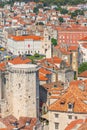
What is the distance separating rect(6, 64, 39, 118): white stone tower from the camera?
4522 cm

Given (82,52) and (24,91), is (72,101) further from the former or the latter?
(82,52)

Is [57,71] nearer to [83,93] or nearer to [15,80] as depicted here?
[15,80]

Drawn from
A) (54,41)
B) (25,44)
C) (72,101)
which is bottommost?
(25,44)

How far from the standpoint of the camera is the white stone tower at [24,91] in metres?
45.2

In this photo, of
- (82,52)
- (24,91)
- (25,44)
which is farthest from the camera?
(25,44)

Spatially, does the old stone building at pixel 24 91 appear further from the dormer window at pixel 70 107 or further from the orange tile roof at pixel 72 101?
the dormer window at pixel 70 107

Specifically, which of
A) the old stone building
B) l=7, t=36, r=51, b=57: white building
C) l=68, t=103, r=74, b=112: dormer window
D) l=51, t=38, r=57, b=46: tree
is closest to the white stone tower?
the old stone building

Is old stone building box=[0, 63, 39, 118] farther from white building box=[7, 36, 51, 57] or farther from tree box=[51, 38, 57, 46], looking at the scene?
white building box=[7, 36, 51, 57]

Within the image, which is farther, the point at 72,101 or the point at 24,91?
the point at 24,91

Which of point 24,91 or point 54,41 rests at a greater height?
point 24,91

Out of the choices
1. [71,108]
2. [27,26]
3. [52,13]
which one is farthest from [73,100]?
[52,13]

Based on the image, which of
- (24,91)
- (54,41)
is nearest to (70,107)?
(24,91)

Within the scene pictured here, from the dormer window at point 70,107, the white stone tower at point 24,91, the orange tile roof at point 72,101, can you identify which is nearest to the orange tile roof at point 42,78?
the white stone tower at point 24,91

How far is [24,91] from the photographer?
45.2 meters
